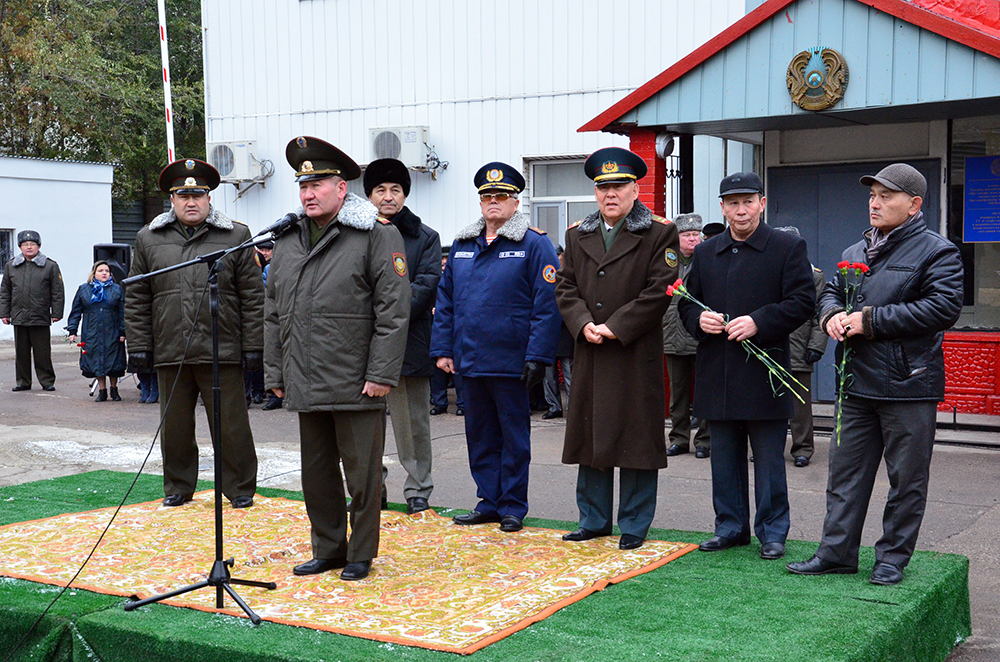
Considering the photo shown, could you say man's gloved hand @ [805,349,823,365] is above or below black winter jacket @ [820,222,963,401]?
below

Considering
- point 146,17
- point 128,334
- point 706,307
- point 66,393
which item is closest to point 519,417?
point 706,307

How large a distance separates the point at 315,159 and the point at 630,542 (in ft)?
8.32

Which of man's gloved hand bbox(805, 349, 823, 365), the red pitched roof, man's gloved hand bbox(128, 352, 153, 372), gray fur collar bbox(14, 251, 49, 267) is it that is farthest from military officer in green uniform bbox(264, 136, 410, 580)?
→ gray fur collar bbox(14, 251, 49, 267)

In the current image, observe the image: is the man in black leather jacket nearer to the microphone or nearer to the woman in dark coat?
the microphone

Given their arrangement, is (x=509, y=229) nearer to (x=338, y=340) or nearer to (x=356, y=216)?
(x=356, y=216)

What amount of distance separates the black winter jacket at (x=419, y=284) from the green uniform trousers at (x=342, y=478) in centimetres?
129

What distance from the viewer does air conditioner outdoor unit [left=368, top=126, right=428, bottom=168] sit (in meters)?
14.6

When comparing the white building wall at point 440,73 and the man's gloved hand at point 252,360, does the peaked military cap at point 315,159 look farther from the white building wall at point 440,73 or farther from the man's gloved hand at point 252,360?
the white building wall at point 440,73

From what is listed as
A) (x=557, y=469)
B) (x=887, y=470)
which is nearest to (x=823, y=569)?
(x=887, y=470)

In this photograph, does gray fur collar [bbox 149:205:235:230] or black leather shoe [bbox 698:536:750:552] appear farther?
gray fur collar [bbox 149:205:235:230]

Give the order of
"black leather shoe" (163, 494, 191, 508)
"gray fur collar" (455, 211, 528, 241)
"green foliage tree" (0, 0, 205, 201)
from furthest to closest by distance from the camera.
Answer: "green foliage tree" (0, 0, 205, 201)
"black leather shoe" (163, 494, 191, 508)
"gray fur collar" (455, 211, 528, 241)

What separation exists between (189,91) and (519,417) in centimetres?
2396

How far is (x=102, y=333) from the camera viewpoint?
1361cm

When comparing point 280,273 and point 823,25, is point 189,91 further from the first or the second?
point 280,273
